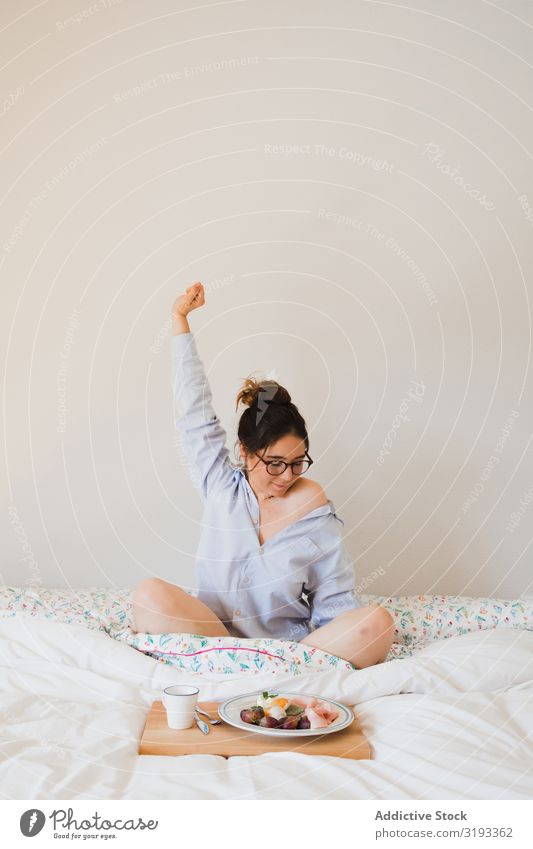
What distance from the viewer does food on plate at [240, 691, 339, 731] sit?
53.7 inches

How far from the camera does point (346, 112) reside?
291 centimetres

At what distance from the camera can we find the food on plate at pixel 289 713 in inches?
53.7

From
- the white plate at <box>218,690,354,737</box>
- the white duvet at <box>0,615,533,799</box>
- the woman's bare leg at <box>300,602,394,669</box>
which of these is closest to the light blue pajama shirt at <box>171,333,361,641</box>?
the woman's bare leg at <box>300,602,394,669</box>

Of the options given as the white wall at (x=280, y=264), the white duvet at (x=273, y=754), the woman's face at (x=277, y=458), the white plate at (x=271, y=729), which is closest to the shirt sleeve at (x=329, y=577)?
the woman's face at (x=277, y=458)

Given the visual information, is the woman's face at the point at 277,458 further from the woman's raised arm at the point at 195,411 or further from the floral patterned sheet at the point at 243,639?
the floral patterned sheet at the point at 243,639

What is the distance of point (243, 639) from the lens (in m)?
1.78

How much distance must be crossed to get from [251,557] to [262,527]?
0.08m

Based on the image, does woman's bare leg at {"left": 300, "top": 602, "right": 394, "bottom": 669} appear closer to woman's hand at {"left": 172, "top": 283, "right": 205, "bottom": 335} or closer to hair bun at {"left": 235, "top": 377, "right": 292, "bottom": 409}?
hair bun at {"left": 235, "top": 377, "right": 292, "bottom": 409}

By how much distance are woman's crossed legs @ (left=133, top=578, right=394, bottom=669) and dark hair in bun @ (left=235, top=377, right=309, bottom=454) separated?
436mm

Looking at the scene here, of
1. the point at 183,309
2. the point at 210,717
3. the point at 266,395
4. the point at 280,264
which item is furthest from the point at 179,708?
the point at 280,264

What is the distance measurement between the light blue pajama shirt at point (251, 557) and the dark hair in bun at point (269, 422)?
0.10 metres
